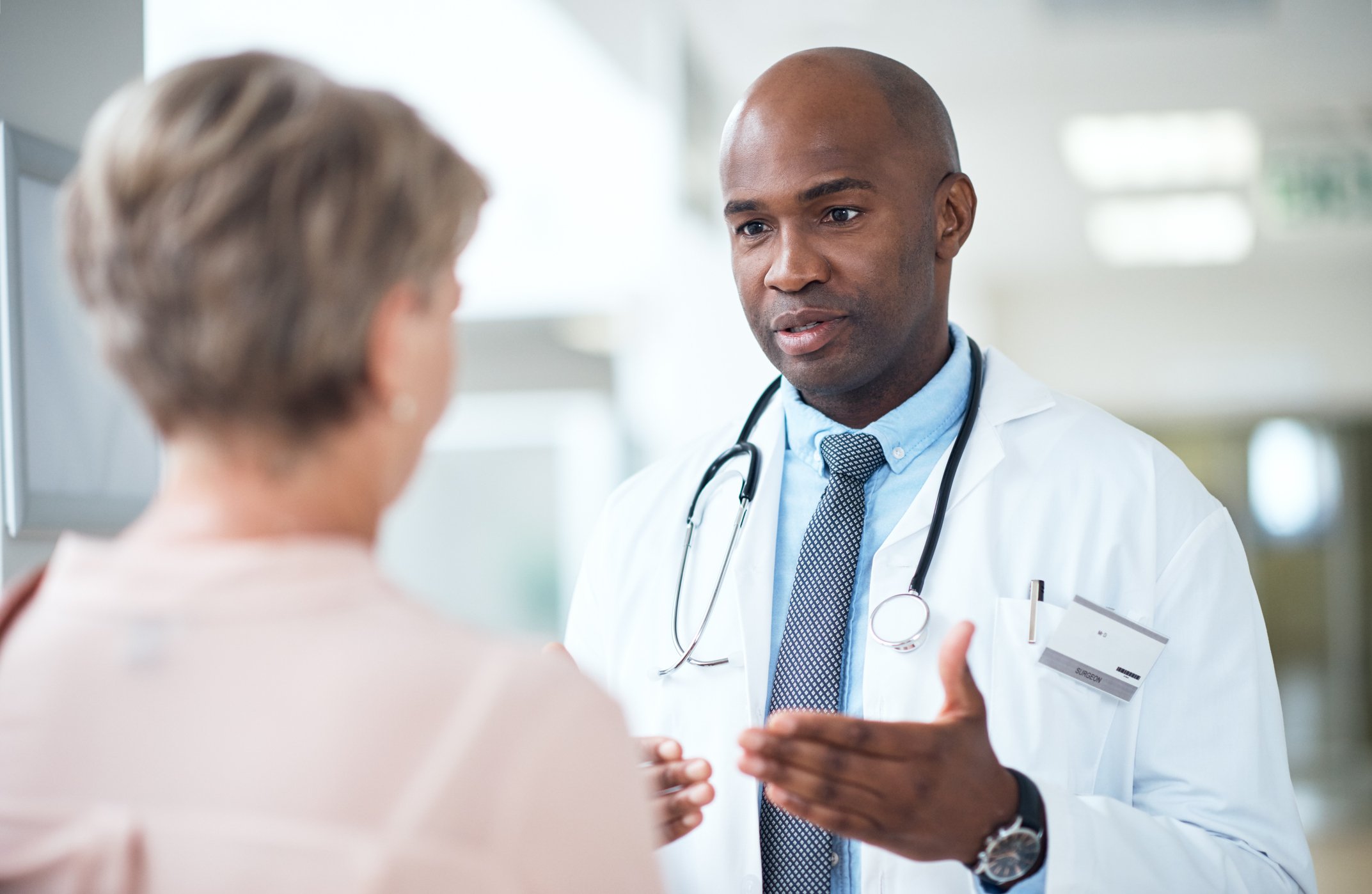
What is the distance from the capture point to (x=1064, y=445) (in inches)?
64.0

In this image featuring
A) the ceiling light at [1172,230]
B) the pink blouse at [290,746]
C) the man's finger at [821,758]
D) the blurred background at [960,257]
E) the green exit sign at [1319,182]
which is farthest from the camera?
the ceiling light at [1172,230]

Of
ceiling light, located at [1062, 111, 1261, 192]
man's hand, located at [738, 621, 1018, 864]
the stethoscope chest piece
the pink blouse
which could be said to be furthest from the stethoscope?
ceiling light, located at [1062, 111, 1261, 192]

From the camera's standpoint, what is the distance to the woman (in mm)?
685

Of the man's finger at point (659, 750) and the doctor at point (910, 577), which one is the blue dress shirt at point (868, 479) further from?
the man's finger at point (659, 750)

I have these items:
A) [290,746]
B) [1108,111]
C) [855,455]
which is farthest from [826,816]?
[1108,111]

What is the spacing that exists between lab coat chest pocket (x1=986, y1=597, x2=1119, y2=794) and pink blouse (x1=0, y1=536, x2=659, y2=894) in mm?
829

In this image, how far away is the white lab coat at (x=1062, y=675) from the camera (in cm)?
137

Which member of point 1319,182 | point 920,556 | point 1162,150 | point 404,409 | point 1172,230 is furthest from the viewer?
point 1172,230

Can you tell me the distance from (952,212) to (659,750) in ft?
3.18

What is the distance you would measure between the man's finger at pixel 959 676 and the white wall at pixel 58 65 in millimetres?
1128

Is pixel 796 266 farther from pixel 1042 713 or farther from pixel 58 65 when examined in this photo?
pixel 58 65

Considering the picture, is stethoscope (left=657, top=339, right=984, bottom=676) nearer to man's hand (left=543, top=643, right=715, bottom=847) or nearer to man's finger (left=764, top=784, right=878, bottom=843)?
man's hand (left=543, top=643, right=715, bottom=847)

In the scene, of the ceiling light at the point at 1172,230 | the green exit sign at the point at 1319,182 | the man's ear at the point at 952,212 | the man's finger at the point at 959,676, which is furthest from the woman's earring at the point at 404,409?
the ceiling light at the point at 1172,230

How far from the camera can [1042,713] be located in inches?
57.0
